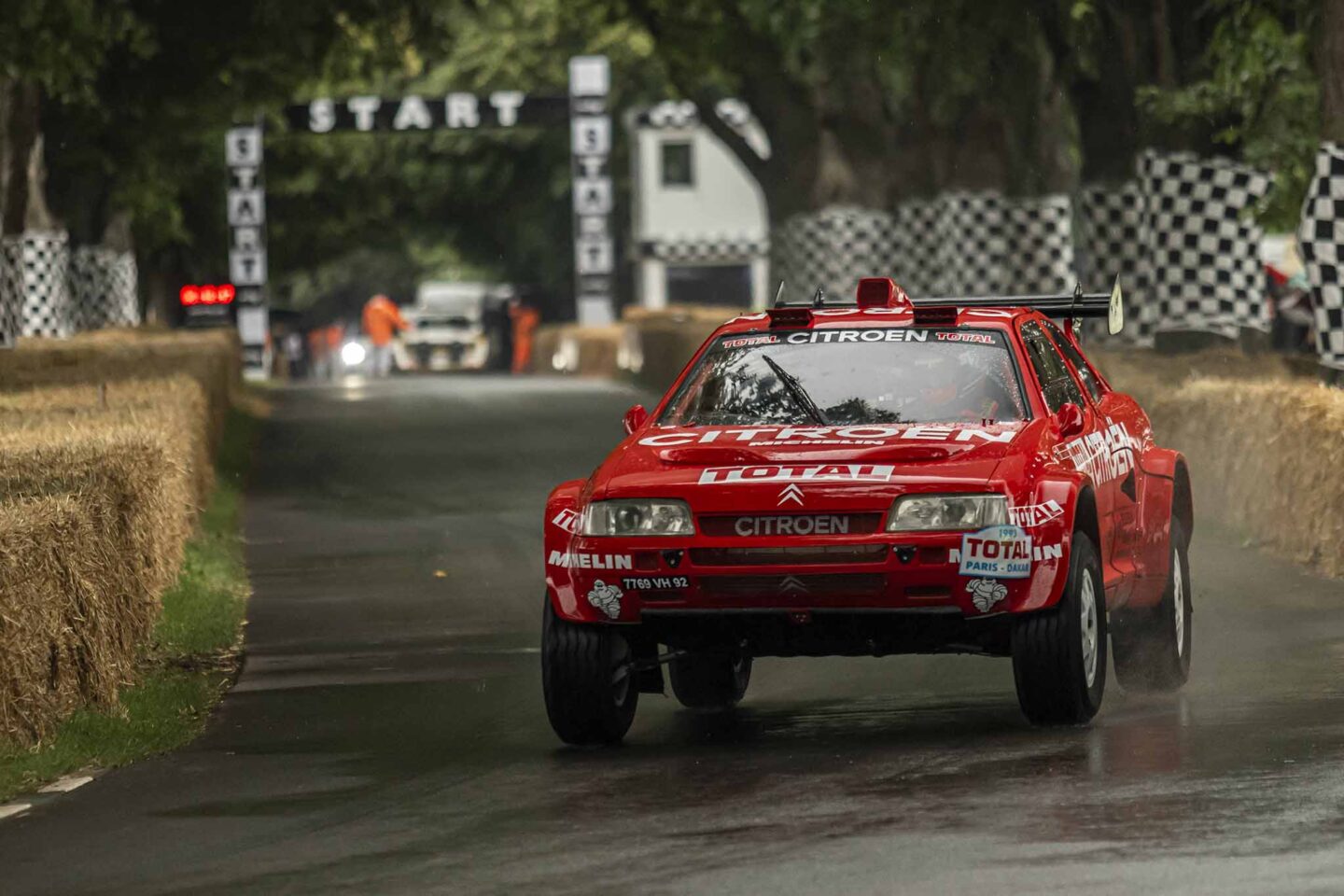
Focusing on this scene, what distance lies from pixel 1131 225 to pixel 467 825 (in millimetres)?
22622

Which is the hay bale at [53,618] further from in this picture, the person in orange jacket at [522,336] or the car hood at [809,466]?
the person in orange jacket at [522,336]

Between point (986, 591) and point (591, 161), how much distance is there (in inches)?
1868

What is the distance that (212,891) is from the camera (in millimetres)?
8070

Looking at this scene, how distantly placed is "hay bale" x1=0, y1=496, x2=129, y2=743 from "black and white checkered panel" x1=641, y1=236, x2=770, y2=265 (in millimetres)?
70677

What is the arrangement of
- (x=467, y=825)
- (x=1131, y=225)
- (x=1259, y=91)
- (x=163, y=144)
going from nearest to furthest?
(x=467, y=825), (x=1259, y=91), (x=1131, y=225), (x=163, y=144)

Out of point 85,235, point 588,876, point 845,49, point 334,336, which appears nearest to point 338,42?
point 845,49

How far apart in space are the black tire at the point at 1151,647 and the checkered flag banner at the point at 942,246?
2554 centimetres

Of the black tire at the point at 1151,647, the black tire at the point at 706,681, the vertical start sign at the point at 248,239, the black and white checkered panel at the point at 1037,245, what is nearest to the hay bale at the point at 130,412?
the black tire at the point at 706,681

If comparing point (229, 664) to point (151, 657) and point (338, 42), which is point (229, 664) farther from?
point (338, 42)

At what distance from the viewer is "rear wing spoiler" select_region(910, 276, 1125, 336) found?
12.1 meters

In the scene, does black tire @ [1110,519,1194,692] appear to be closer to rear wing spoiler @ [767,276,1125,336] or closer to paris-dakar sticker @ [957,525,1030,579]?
rear wing spoiler @ [767,276,1125,336]

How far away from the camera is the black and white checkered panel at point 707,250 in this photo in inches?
3258

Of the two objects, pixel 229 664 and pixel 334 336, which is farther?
pixel 334 336

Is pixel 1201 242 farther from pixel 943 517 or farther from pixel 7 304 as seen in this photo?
pixel 943 517
